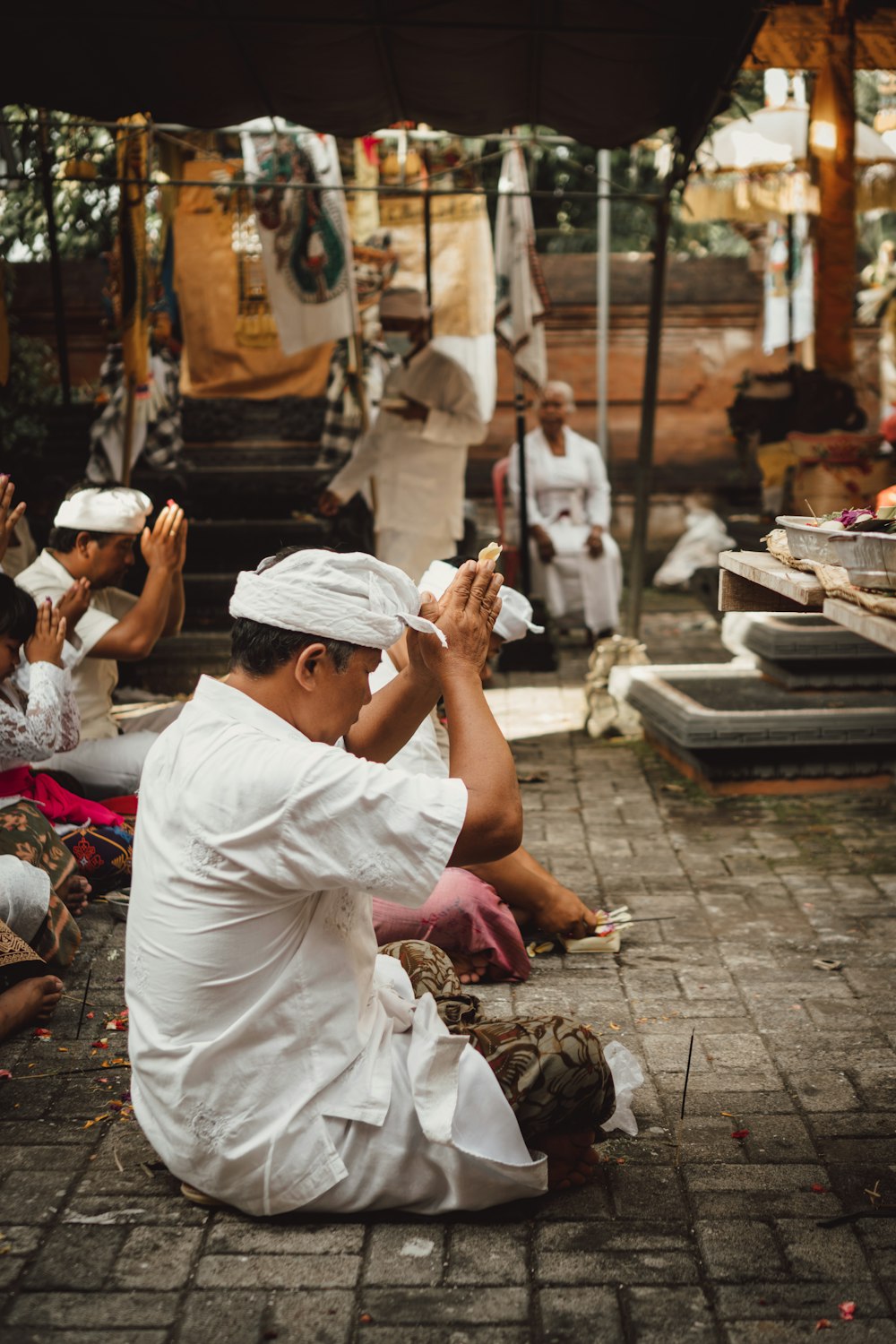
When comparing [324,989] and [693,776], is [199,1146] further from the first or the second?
[693,776]

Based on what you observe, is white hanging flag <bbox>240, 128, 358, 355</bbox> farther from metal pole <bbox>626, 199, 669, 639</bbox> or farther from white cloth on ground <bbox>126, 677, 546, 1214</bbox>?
white cloth on ground <bbox>126, 677, 546, 1214</bbox>

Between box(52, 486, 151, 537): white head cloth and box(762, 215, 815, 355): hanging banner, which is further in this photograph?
box(762, 215, 815, 355): hanging banner

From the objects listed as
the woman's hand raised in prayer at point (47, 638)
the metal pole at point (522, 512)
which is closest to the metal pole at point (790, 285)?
the metal pole at point (522, 512)

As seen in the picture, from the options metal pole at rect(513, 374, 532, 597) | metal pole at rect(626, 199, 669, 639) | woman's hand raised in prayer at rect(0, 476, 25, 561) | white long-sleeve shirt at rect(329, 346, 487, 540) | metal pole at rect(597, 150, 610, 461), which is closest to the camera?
woman's hand raised in prayer at rect(0, 476, 25, 561)

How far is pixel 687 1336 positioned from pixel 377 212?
8196 mm

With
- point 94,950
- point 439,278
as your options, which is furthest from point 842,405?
point 94,950

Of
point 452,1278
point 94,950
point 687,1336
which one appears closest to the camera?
point 687,1336

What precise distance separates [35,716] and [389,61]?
3.75 meters

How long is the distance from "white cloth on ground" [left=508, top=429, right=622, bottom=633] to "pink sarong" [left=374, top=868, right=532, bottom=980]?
617 cm

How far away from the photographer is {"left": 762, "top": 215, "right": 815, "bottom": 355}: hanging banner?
1236cm

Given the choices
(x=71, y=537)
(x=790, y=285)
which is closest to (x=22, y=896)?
(x=71, y=537)

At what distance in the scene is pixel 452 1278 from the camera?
8.47 ft

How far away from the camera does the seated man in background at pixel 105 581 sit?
5.42m

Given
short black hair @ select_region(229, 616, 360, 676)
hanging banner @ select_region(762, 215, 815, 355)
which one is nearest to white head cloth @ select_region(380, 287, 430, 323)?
hanging banner @ select_region(762, 215, 815, 355)
